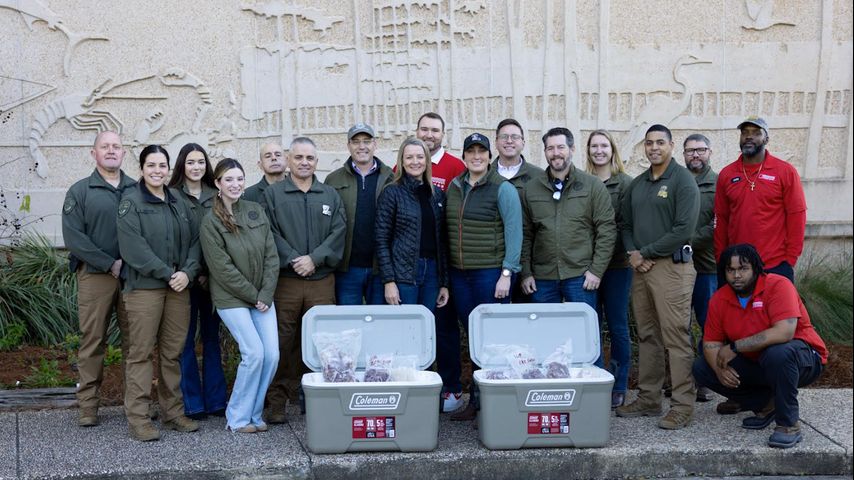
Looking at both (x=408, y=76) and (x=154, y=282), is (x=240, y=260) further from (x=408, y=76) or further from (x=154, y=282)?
(x=408, y=76)

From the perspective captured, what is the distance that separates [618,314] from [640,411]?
0.67 m

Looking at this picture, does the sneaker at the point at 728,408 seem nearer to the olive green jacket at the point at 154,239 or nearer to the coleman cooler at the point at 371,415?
the coleman cooler at the point at 371,415

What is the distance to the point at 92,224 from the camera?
5.94m

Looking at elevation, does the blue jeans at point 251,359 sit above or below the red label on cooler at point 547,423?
above

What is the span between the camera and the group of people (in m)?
5.83

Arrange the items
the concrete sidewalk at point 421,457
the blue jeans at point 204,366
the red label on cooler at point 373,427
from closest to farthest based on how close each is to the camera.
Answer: the concrete sidewalk at point 421,457 → the red label on cooler at point 373,427 → the blue jeans at point 204,366

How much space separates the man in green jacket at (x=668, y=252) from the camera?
6062 millimetres

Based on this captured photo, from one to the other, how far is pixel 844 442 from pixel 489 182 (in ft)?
8.81

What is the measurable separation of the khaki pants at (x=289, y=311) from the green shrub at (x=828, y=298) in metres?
4.57

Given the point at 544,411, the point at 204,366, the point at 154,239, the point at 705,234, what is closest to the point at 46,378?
the point at 204,366

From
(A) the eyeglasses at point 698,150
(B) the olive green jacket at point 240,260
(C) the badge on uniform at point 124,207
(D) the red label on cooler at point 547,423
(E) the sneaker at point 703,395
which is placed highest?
(A) the eyeglasses at point 698,150

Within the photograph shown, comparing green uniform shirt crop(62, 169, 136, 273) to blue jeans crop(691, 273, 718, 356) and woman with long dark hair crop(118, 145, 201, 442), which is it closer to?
woman with long dark hair crop(118, 145, 201, 442)

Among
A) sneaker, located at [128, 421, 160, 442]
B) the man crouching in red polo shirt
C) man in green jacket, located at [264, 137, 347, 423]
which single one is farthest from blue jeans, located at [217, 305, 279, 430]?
the man crouching in red polo shirt

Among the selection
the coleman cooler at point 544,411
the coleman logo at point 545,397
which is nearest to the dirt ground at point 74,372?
the coleman cooler at point 544,411
